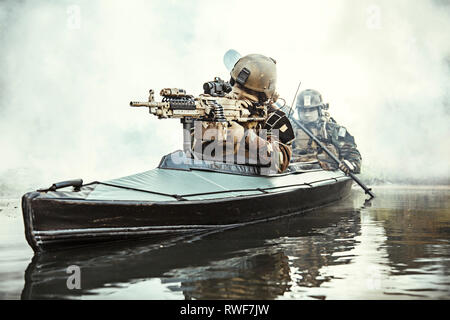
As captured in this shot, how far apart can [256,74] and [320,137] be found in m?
3.87

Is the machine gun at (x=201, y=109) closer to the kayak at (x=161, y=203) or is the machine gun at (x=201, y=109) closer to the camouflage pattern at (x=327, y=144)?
the kayak at (x=161, y=203)

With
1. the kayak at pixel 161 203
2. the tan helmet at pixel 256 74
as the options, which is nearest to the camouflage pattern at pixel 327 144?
the tan helmet at pixel 256 74

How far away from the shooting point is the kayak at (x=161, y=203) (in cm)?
386

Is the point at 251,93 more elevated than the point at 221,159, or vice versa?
the point at 251,93

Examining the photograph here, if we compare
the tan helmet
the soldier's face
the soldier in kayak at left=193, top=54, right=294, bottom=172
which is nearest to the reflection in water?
the soldier in kayak at left=193, top=54, right=294, bottom=172

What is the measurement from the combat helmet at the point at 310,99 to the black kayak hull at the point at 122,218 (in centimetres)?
532

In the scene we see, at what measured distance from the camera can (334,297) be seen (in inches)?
104

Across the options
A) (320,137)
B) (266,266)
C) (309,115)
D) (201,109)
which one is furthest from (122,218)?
(309,115)

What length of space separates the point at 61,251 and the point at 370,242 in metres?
2.26

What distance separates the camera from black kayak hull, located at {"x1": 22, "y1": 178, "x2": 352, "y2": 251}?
150 inches

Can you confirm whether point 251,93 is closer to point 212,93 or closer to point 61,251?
point 212,93

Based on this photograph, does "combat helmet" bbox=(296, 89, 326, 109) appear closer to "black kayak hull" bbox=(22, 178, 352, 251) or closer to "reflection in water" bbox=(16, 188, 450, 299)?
"black kayak hull" bbox=(22, 178, 352, 251)

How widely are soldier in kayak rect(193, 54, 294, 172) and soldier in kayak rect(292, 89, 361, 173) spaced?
270 cm
